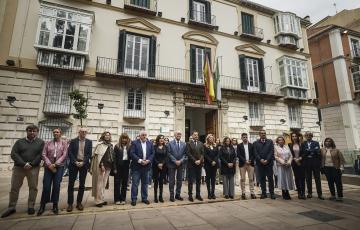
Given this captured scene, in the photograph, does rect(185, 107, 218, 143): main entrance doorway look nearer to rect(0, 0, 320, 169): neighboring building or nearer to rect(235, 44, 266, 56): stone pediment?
rect(0, 0, 320, 169): neighboring building

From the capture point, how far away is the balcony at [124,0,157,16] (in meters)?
13.9

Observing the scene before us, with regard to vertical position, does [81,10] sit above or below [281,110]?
above

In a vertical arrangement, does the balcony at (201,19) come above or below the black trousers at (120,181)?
above

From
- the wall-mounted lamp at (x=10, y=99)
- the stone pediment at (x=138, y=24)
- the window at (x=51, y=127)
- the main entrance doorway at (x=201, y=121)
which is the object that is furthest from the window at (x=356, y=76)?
the wall-mounted lamp at (x=10, y=99)

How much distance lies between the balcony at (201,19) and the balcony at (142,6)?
2.62m

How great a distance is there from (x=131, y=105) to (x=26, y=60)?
5788 mm

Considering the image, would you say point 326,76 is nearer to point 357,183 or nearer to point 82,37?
point 357,183

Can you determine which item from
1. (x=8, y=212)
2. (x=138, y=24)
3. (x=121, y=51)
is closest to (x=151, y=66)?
(x=121, y=51)

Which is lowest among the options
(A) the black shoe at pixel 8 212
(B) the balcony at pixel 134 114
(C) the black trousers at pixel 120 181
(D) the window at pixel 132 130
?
(A) the black shoe at pixel 8 212

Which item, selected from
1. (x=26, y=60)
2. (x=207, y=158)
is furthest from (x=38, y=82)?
(x=207, y=158)

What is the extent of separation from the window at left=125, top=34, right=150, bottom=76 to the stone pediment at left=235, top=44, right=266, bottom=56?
283 inches

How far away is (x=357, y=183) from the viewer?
9055 millimetres

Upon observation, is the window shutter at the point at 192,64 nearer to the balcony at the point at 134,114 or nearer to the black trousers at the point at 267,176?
the balcony at the point at 134,114

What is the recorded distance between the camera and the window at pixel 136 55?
1348 cm
